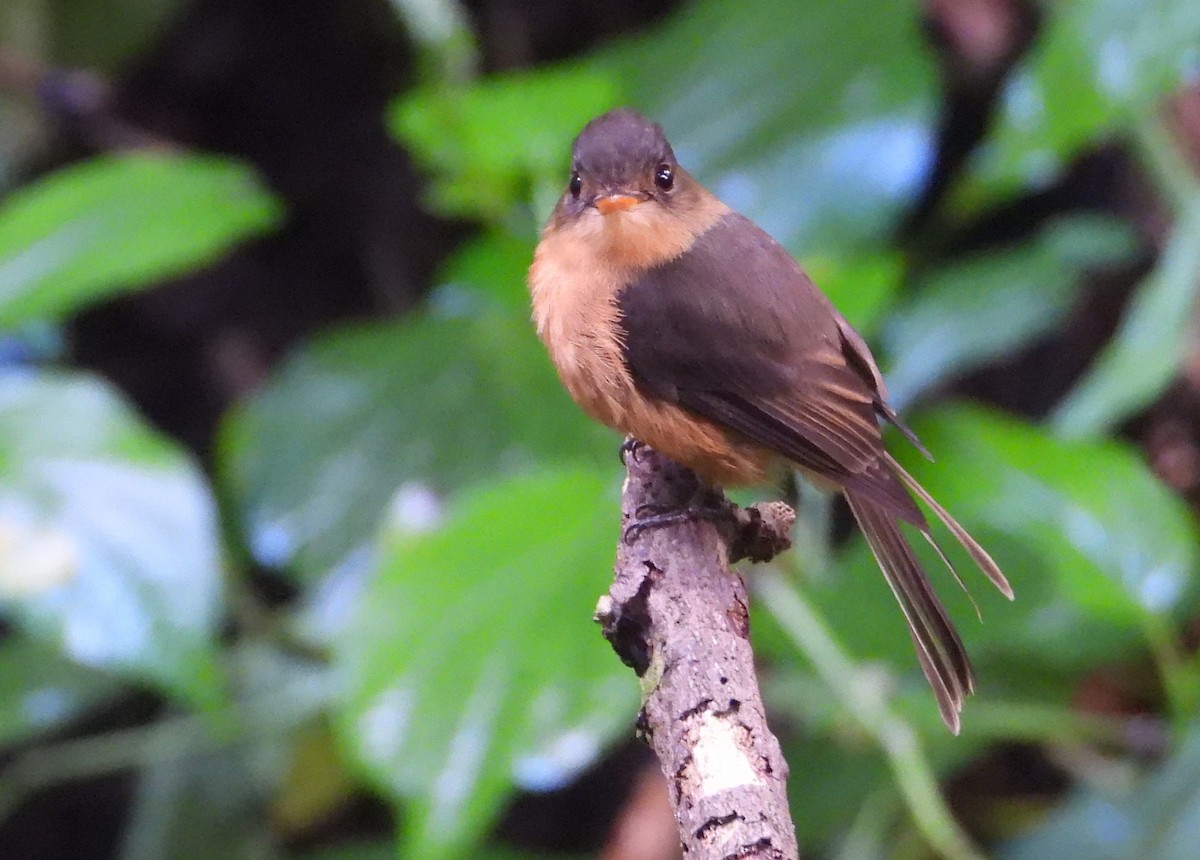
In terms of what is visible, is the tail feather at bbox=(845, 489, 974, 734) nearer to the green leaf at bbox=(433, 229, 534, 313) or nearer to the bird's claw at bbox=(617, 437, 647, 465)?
the bird's claw at bbox=(617, 437, 647, 465)

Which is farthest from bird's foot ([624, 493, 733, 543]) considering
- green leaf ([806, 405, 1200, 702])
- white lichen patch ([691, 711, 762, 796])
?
green leaf ([806, 405, 1200, 702])

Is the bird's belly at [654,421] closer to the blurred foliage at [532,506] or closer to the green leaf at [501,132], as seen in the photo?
the blurred foliage at [532,506]

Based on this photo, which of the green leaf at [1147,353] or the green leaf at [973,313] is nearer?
the green leaf at [1147,353]

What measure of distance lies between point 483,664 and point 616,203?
79 cm

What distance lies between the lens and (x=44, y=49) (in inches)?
162

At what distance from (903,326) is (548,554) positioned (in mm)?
1348

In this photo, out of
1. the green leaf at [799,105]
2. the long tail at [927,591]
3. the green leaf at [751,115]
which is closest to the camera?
the long tail at [927,591]

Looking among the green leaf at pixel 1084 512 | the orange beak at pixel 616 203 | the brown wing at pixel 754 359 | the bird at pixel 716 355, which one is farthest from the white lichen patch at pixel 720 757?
the green leaf at pixel 1084 512

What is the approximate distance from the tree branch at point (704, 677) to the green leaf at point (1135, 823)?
1.22 m

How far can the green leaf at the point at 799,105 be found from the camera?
327 centimetres

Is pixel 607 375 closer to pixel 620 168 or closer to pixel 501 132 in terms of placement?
pixel 620 168

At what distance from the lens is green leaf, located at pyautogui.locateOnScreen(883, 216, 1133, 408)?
3.29m

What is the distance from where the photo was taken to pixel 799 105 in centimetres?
341

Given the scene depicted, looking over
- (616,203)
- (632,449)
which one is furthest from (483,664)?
(616,203)
